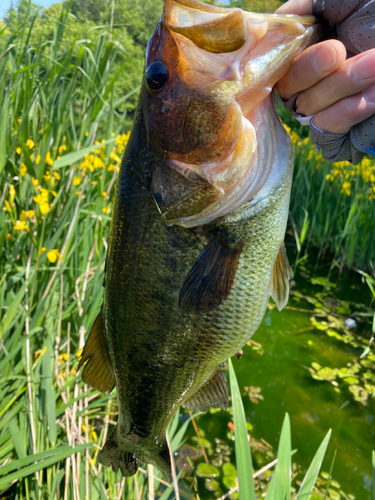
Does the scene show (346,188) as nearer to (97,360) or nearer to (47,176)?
(47,176)

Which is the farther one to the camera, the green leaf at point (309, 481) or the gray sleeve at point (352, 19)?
the green leaf at point (309, 481)

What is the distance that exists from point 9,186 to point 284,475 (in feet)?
6.28

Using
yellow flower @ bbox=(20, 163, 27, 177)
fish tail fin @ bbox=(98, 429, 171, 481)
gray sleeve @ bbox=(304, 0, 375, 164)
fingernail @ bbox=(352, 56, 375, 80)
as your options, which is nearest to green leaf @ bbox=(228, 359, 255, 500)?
fish tail fin @ bbox=(98, 429, 171, 481)

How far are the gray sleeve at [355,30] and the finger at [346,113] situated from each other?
0.04 m

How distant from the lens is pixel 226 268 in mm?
1135

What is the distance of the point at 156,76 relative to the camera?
3.38 feet

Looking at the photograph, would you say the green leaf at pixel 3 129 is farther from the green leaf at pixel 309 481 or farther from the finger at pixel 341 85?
the green leaf at pixel 309 481

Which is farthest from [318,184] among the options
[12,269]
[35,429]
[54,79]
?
[35,429]

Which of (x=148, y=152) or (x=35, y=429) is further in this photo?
(x=35, y=429)

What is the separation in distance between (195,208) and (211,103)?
0.89ft

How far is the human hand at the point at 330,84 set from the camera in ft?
3.16

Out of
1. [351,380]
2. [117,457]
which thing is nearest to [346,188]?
[351,380]

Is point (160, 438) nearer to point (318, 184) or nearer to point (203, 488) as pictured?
point (203, 488)

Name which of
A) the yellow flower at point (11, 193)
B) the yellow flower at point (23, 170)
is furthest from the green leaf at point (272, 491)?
the yellow flower at point (23, 170)
